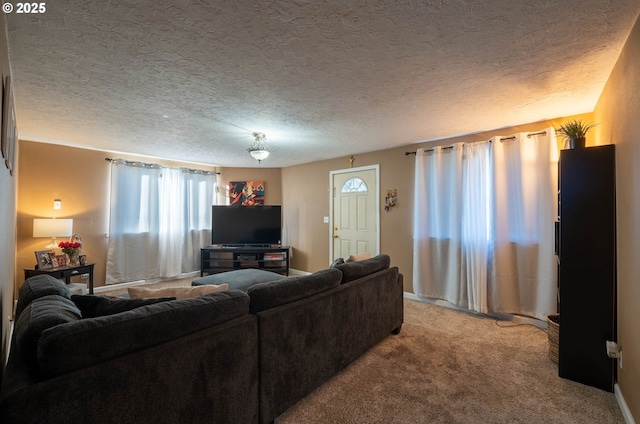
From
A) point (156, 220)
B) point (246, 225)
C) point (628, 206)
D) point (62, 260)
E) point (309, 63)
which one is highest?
point (309, 63)

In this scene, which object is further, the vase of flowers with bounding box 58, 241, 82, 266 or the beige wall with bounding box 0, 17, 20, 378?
the vase of flowers with bounding box 58, 241, 82, 266

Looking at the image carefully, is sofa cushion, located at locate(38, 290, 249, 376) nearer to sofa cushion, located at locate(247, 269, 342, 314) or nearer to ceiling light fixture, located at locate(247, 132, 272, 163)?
sofa cushion, located at locate(247, 269, 342, 314)

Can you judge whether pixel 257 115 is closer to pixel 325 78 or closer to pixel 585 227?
pixel 325 78

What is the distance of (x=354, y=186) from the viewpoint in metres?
5.15

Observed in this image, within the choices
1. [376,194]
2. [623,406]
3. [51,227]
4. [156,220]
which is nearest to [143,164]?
[156,220]

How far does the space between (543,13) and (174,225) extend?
5840 mm

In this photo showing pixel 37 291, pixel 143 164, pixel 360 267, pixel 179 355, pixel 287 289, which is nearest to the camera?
pixel 179 355

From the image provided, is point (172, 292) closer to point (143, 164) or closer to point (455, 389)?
point (455, 389)

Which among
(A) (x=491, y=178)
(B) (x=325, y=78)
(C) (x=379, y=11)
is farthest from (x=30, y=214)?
(A) (x=491, y=178)

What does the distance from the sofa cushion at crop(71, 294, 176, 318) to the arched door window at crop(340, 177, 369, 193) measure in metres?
3.97

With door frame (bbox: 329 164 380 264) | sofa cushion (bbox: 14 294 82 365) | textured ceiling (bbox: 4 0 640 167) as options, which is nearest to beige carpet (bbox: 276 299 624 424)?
sofa cushion (bbox: 14 294 82 365)

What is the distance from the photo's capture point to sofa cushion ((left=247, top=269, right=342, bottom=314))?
71.6 inches

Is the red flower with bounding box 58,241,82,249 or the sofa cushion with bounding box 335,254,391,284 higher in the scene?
the red flower with bounding box 58,241,82,249

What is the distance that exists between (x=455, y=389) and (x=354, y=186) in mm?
3562
